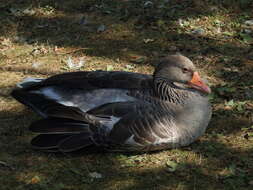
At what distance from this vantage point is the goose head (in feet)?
18.5

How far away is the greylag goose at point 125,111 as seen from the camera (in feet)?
17.7

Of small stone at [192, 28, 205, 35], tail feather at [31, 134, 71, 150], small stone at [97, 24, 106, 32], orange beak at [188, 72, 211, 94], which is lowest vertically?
tail feather at [31, 134, 71, 150]

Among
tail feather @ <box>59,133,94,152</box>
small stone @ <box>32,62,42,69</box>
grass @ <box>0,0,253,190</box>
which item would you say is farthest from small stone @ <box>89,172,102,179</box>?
small stone @ <box>32,62,42,69</box>

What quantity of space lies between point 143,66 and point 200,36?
134 centimetres

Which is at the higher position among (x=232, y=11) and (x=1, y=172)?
(x=232, y=11)

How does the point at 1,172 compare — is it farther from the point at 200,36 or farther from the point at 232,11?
the point at 232,11

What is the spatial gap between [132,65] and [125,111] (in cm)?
227

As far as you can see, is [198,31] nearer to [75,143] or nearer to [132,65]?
[132,65]

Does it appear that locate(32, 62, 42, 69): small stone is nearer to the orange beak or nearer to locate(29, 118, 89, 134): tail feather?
locate(29, 118, 89, 134): tail feather

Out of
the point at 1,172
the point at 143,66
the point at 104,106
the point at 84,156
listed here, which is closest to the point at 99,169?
the point at 84,156

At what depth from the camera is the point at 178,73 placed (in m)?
5.67

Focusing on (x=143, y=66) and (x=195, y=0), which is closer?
(x=143, y=66)

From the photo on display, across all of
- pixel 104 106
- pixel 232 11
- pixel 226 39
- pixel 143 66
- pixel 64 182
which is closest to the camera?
pixel 64 182

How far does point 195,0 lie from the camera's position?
30.3 ft
